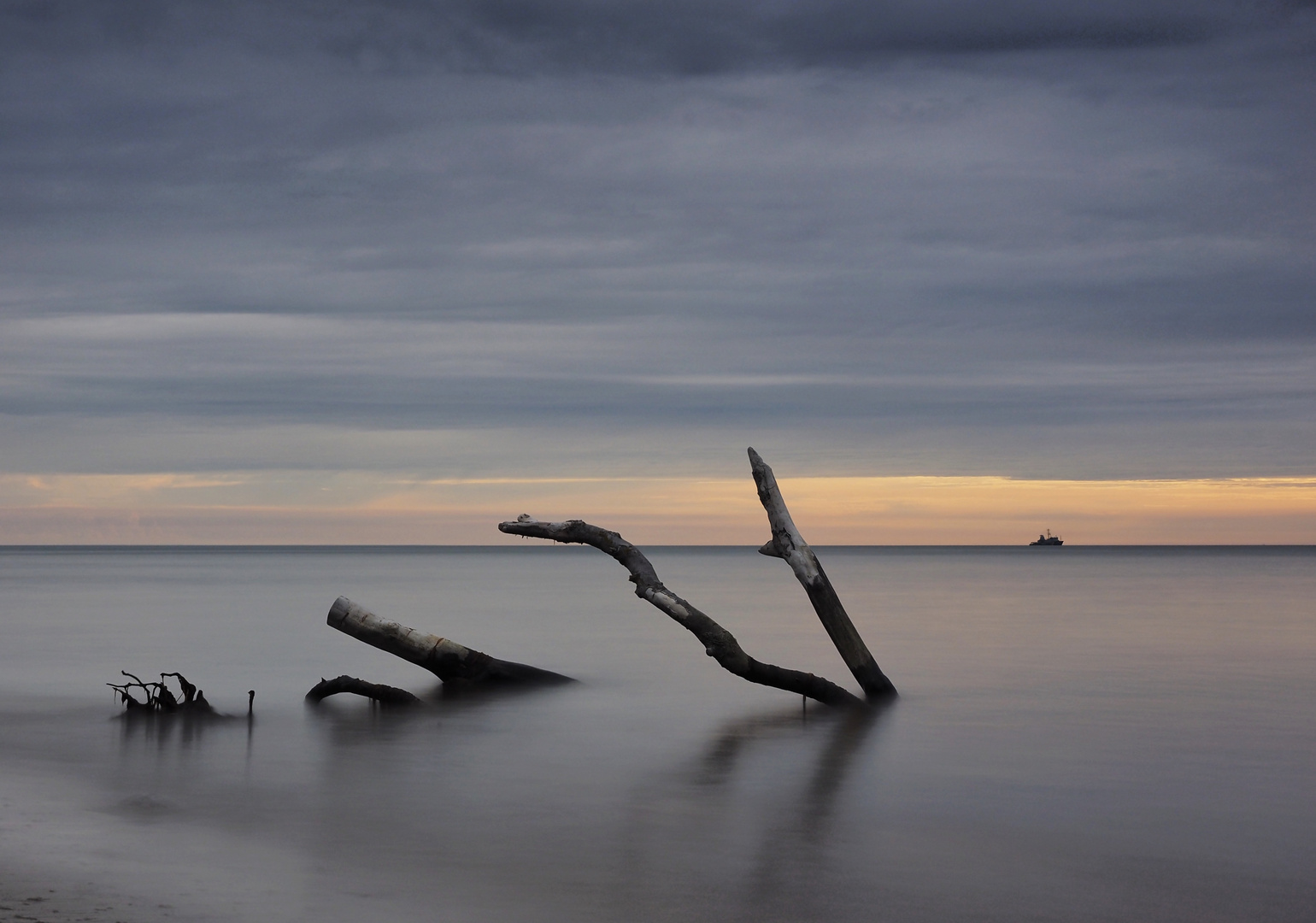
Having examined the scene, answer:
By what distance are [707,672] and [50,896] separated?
18063 mm

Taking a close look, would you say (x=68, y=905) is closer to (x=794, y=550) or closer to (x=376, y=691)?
(x=376, y=691)

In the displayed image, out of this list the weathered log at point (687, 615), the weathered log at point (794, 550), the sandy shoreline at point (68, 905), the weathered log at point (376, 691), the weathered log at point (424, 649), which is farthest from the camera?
the weathered log at point (424, 649)

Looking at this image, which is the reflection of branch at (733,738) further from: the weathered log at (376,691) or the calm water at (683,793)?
the weathered log at (376,691)

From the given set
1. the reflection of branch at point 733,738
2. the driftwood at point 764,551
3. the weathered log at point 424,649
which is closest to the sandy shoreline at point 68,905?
the reflection of branch at point 733,738

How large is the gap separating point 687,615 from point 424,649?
489cm

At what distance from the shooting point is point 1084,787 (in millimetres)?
14000

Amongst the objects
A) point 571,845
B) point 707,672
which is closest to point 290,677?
point 707,672

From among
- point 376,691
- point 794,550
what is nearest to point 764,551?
point 794,550

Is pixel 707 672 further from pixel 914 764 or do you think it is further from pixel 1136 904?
pixel 1136 904

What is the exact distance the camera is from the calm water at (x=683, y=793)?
9359 millimetres

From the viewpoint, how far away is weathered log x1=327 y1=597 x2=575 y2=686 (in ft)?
66.1

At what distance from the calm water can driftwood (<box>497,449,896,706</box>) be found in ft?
2.33

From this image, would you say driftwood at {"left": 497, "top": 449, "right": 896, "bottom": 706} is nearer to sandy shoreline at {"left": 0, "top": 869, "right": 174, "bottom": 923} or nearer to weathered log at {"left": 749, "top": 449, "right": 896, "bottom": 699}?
weathered log at {"left": 749, "top": 449, "right": 896, "bottom": 699}

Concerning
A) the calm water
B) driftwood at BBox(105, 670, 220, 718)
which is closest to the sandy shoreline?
the calm water
